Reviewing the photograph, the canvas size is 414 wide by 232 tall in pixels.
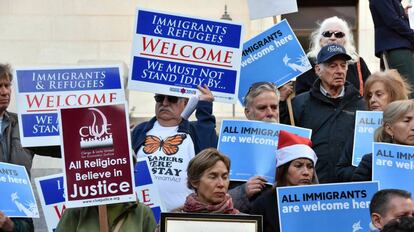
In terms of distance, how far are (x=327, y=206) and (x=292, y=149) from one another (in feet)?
1.74

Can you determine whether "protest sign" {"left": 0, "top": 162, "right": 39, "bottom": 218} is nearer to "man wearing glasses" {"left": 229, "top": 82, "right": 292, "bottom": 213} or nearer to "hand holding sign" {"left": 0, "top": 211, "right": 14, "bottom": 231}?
"hand holding sign" {"left": 0, "top": 211, "right": 14, "bottom": 231}

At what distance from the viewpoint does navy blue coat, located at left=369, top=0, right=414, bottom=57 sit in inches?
456

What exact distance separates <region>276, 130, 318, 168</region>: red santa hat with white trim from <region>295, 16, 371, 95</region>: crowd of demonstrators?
174 cm

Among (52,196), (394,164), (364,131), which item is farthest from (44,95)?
(394,164)

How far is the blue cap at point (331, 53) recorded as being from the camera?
9.98 m

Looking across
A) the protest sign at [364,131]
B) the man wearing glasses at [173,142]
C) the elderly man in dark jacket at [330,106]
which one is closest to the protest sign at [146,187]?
the man wearing glasses at [173,142]

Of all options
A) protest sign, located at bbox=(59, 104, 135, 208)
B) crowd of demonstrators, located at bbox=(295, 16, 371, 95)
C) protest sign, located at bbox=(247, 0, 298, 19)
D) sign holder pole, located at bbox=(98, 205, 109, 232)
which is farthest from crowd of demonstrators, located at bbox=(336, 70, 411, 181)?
sign holder pole, located at bbox=(98, 205, 109, 232)

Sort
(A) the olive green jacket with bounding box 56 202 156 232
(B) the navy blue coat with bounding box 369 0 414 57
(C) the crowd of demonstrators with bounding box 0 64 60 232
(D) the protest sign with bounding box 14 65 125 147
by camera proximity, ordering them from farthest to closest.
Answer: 1. (B) the navy blue coat with bounding box 369 0 414 57
2. (C) the crowd of demonstrators with bounding box 0 64 60 232
3. (D) the protest sign with bounding box 14 65 125 147
4. (A) the olive green jacket with bounding box 56 202 156 232

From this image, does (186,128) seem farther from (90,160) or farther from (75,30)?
(75,30)

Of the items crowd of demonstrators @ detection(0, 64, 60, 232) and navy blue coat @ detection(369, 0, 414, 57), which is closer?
crowd of demonstrators @ detection(0, 64, 60, 232)

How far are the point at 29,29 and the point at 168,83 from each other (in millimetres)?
8341

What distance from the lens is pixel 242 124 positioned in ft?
31.2

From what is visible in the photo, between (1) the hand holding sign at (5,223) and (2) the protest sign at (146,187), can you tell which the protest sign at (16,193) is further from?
(2) the protest sign at (146,187)

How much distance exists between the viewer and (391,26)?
Result: 1166cm
